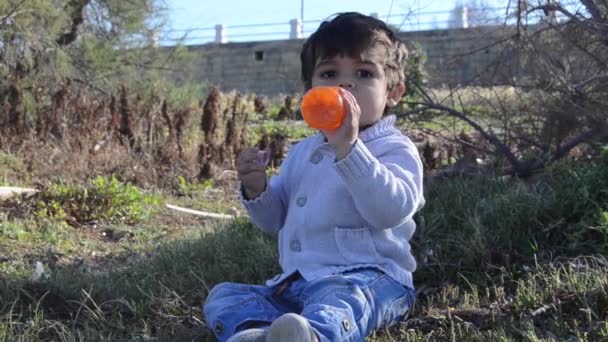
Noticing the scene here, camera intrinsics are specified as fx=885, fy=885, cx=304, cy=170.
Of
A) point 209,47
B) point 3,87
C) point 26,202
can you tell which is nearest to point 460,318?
point 26,202

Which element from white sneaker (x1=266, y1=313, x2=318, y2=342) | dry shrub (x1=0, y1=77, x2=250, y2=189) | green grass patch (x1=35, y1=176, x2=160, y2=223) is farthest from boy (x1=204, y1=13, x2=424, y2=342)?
dry shrub (x1=0, y1=77, x2=250, y2=189)

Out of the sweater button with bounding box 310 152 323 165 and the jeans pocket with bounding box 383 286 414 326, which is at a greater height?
the sweater button with bounding box 310 152 323 165

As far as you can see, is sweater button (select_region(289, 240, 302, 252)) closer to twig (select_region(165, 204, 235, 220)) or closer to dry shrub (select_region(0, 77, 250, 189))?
twig (select_region(165, 204, 235, 220))

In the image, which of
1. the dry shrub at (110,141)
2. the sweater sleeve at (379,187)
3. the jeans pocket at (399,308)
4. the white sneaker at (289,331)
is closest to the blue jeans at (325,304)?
the jeans pocket at (399,308)

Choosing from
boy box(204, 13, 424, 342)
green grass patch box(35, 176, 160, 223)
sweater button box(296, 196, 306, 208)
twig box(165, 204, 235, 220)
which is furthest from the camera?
twig box(165, 204, 235, 220)

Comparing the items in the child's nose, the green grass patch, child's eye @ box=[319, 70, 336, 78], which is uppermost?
child's eye @ box=[319, 70, 336, 78]

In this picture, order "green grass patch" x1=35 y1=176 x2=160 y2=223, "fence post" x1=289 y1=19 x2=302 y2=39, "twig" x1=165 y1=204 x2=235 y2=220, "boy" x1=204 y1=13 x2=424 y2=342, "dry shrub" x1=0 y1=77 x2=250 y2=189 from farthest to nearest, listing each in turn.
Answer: "fence post" x1=289 y1=19 x2=302 y2=39
"dry shrub" x1=0 y1=77 x2=250 y2=189
"twig" x1=165 y1=204 x2=235 y2=220
"green grass patch" x1=35 y1=176 x2=160 y2=223
"boy" x1=204 y1=13 x2=424 y2=342

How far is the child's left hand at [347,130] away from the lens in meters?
2.52

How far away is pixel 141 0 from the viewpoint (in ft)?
35.6

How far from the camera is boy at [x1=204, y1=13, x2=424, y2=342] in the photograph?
2.62 meters

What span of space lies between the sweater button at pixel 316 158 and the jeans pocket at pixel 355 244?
27 cm

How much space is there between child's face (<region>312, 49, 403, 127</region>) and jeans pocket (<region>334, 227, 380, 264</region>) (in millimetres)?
363

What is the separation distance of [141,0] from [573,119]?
7079mm

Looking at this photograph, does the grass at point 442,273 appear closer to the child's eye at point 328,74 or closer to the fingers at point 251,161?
the fingers at point 251,161
